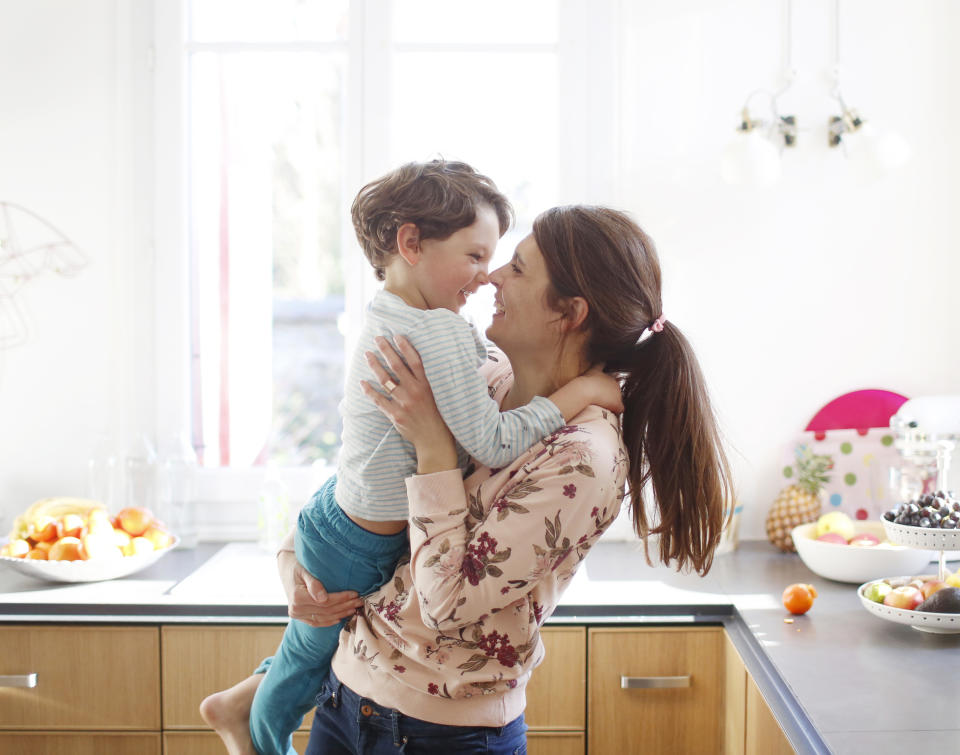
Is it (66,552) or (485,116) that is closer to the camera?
(66,552)

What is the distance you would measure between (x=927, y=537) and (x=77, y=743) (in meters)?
1.80

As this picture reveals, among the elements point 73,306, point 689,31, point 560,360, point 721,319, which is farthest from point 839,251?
point 73,306

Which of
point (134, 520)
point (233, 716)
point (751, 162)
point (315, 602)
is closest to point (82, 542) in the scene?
point (134, 520)

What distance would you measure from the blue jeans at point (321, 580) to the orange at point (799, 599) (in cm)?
92

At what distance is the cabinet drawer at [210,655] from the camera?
2049mm

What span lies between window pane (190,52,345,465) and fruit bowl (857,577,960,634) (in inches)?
58.8

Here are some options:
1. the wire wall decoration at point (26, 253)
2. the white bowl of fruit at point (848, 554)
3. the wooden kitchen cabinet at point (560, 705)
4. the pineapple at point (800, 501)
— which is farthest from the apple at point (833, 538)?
the wire wall decoration at point (26, 253)

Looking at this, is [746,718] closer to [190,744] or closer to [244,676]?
[244,676]

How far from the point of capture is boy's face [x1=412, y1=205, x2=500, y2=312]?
1.44m

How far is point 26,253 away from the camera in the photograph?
8.54 feet

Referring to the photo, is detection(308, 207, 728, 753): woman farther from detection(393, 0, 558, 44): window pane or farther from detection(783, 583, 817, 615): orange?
detection(393, 0, 558, 44): window pane

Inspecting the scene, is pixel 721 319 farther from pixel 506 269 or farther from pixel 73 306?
pixel 73 306

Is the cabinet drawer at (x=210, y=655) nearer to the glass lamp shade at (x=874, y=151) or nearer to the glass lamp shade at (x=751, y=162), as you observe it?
the glass lamp shade at (x=751, y=162)

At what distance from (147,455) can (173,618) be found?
2.06ft
